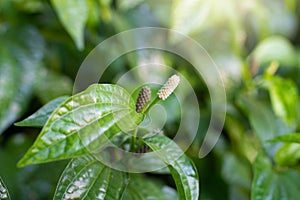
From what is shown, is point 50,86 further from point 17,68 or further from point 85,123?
point 85,123

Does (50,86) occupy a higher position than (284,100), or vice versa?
(50,86)

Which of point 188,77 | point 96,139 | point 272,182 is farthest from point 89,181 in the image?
point 188,77

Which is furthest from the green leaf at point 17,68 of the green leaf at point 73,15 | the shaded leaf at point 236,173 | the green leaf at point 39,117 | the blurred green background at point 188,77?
the shaded leaf at point 236,173

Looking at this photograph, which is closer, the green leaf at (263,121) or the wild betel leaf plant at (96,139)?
the wild betel leaf plant at (96,139)

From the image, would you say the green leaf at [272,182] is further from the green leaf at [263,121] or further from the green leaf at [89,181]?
the green leaf at [89,181]

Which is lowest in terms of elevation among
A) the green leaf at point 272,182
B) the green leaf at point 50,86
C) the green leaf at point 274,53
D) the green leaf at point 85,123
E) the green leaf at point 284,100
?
the green leaf at point 272,182
